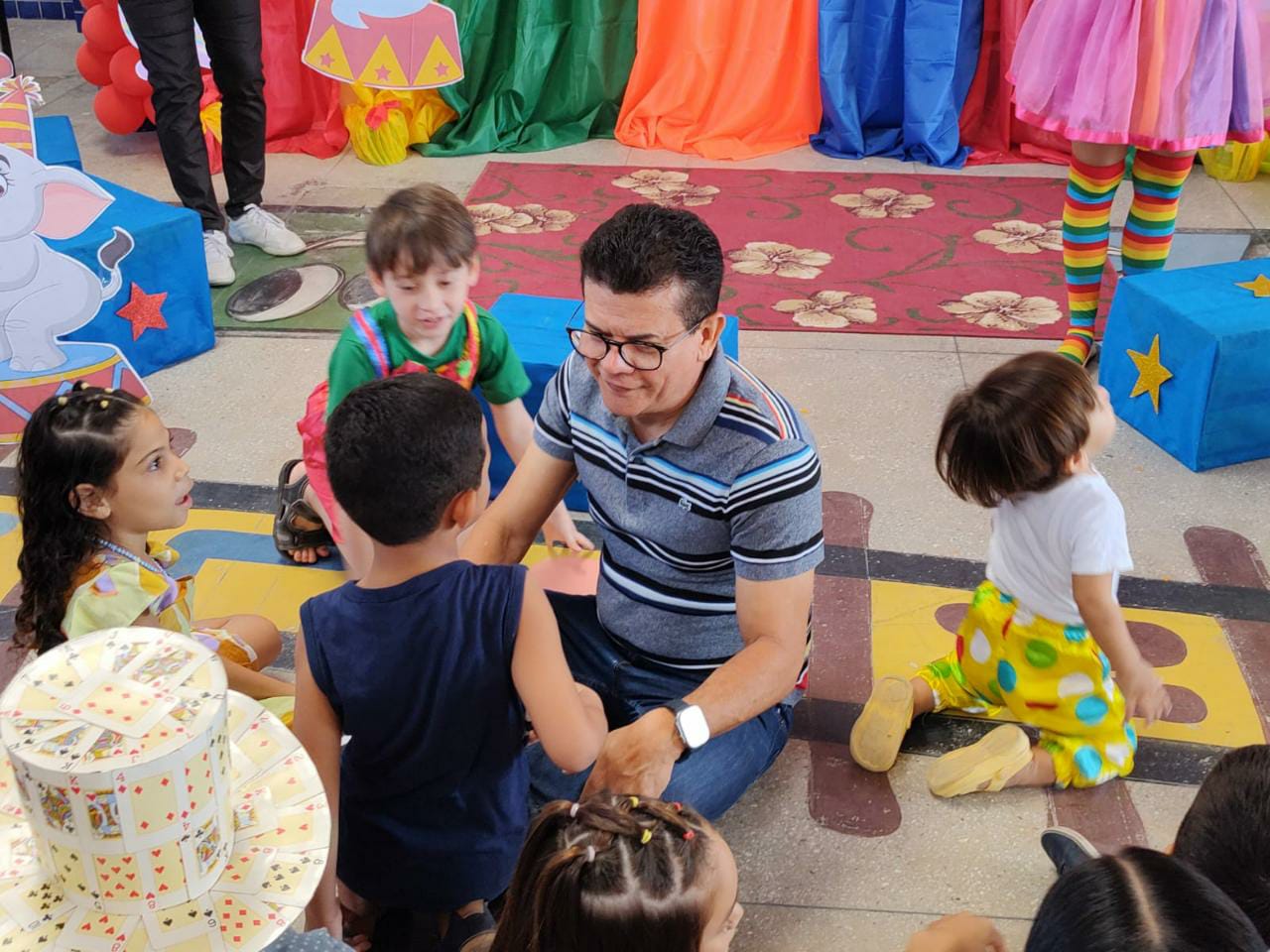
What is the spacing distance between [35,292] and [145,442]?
109 cm

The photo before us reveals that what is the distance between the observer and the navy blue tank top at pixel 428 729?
1455 millimetres

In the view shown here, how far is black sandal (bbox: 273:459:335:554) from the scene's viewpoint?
2.48 m

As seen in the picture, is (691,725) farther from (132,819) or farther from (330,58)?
(330,58)

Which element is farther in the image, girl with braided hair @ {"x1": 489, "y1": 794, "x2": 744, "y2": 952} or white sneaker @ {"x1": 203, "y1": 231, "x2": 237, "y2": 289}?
white sneaker @ {"x1": 203, "y1": 231, "x2": 237, "y2": 289}

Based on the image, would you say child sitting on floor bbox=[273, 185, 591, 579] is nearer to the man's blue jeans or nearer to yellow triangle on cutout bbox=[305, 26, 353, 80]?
the man's blue jeans

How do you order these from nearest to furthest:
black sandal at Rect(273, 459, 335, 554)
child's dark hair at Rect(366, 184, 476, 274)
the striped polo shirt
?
the striped polo shirt, child's dark hair at Rect(366, 184, 476, 274), black sandal at Rect(273, 459, 335, 554)

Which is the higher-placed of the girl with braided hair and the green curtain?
the girl with braided hair

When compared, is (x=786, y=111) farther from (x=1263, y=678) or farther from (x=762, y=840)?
(x=762, y=840)

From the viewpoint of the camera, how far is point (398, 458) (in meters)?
1.41

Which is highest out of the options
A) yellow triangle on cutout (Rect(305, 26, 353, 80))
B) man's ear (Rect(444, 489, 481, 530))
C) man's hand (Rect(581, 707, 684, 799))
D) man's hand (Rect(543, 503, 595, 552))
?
man's ear (Rect(444, 489, 481, 530))

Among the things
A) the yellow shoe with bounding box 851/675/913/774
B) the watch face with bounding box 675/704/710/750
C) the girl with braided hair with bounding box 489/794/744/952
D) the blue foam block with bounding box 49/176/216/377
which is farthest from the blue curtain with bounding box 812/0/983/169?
the girl with braided hair with bounding box 489/794/744/952

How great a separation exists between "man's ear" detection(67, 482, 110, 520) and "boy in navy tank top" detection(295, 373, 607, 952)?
52cm

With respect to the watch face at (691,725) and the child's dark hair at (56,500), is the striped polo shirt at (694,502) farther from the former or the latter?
the child's dark hair at (56,500)

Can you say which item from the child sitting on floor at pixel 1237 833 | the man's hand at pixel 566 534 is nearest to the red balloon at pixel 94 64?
the man's hand at pixel 566 534
